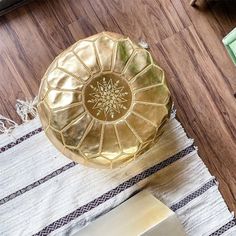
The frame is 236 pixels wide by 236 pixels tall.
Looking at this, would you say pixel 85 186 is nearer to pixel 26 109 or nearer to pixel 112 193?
pixel 112 193

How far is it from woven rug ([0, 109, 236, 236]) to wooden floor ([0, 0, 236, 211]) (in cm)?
6

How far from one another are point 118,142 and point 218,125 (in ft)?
1.45

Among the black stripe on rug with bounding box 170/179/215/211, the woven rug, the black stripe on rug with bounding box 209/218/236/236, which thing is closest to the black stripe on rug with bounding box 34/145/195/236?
the woven rug

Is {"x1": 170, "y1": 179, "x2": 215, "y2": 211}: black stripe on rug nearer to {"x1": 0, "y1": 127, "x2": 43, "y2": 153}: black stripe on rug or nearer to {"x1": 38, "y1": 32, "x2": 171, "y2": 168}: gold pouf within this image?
{"x1": 38, "y1": 32, "x2": 171, "y2": 168}: gold pouf

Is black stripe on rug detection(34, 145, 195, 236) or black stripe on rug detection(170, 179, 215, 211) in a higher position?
black stripe on rug detection(34, 145, 195, 236)

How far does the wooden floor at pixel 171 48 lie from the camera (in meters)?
1.40

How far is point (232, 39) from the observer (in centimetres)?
125

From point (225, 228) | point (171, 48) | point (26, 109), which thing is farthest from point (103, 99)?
point (225, 228)

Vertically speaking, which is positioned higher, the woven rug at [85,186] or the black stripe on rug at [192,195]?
the woven rug at [85,186]

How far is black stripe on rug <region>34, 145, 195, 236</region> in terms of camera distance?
4.40ft

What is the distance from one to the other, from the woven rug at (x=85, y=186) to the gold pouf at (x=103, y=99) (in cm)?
18

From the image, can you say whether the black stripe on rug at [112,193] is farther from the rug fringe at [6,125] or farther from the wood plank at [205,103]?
the rug fringe at [6,125]

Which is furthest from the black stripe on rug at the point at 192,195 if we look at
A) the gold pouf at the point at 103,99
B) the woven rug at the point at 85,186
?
the gold pouf at the point at 103,99

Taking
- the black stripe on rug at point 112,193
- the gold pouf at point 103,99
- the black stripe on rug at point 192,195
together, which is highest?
the gold pouf at point 103,99
